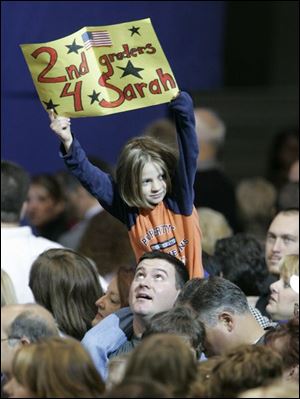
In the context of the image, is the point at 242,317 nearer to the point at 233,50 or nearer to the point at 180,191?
the point at 180,191

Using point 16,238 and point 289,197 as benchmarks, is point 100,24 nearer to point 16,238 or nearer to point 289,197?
point 289,197

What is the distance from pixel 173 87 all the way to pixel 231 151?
8.19 metres

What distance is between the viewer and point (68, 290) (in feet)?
23.6

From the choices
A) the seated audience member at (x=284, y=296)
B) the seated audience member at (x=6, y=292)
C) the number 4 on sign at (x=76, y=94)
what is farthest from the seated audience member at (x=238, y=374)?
→ the number 4 on sign at (x=76, y=94)

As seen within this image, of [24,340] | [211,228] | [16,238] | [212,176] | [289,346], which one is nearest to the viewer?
[289,346]

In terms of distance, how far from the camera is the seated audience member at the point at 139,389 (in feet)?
15.4

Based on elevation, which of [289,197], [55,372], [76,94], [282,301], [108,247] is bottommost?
[289,197]

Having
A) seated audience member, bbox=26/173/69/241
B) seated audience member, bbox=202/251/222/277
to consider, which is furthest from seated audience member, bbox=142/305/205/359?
seated audience member, bbox=26/173/69/241

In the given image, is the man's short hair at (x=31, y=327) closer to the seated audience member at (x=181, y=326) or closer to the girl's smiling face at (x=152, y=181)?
the seated audience member at (x=181, y=326)

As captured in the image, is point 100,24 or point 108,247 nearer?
point 108,247

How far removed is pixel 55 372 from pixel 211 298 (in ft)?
4.80

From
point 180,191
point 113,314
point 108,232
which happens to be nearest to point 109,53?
point 180,191

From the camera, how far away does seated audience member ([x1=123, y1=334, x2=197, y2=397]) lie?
4941mm

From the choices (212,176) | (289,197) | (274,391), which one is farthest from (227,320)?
(212,176)
